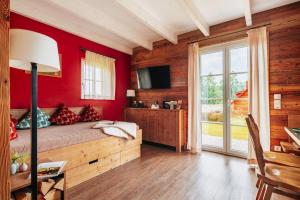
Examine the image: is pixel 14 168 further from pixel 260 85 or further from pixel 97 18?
pixel 260 85

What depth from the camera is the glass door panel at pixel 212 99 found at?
11.7 feet

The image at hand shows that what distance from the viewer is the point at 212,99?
3670 mm

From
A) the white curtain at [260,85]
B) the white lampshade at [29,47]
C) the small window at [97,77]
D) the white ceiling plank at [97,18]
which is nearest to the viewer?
the white lampshade at [29,47]

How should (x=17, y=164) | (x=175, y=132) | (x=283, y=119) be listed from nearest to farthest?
(x=17, y=164), (x=283, y=119), (x=175, y=132)

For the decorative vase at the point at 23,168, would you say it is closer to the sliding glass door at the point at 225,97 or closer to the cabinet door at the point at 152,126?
the cabinet door at the point at 152,126

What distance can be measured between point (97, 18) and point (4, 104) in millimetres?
2840

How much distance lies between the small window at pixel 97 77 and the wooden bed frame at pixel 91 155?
1088 millimetres

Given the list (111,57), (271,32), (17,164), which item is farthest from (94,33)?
(271,32)

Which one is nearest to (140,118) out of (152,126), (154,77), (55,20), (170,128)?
(152,126)

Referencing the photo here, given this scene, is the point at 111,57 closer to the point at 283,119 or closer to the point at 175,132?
the point at 175,132

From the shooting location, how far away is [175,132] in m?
3.66

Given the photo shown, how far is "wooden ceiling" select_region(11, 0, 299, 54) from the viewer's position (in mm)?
2656

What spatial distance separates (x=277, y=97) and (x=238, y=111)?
0.73 meters

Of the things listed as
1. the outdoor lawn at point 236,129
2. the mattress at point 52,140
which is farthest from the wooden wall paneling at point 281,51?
the mattress at point 52,140
